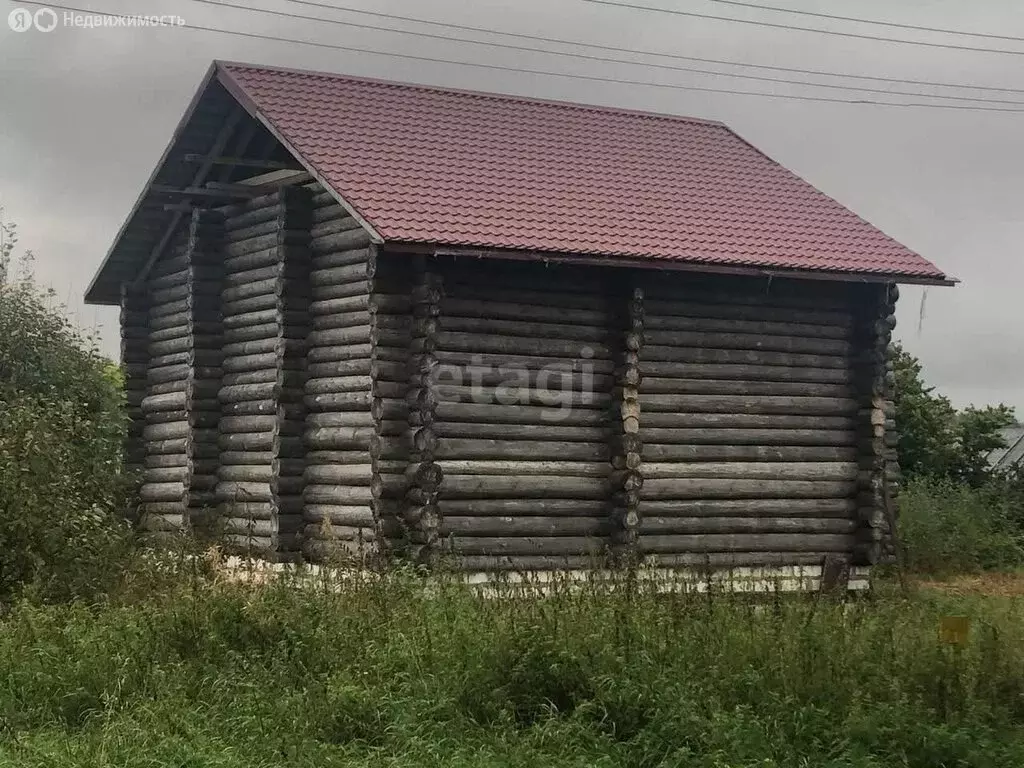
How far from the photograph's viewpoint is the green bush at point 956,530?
2352 cm

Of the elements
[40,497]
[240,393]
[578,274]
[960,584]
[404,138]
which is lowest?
[960,584]

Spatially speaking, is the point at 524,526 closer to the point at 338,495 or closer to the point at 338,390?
the point at 338,495

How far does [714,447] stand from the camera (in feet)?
57.3

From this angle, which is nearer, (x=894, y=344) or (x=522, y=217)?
(x=522, y=217)

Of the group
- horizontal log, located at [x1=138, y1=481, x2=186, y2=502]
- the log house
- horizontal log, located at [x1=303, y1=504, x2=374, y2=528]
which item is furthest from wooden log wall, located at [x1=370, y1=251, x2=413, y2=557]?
horizontal log, located at [x1=138, y1=481, x2=186, y2=502]

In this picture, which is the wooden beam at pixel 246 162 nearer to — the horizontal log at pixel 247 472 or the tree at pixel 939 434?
the horizontal log at pixel 247 472

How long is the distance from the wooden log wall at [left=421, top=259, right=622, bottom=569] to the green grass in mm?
4435

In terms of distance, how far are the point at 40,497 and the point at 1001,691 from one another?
9.63m

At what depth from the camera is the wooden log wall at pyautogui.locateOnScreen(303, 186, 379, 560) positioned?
15.9 meters

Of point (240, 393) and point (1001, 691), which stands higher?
point (240, 393)

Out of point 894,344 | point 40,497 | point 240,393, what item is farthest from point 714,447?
point 894,344

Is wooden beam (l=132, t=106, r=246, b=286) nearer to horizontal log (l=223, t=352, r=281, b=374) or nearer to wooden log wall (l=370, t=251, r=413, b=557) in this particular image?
horizontal log (l=223, t=352, r=281, b=374)

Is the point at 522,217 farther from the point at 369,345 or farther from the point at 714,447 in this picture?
the point at 714,447

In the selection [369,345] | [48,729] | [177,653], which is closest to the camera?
[48,729]
